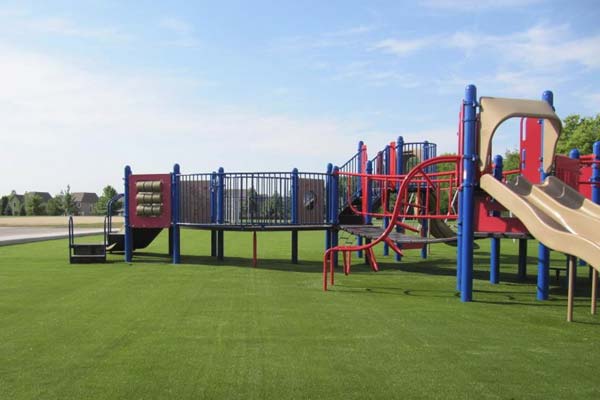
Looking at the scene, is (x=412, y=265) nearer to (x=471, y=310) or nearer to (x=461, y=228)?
(x=461, y=228)

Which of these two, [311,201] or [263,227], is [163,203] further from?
[311,201]

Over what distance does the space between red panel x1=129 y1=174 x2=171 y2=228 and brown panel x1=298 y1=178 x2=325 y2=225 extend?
384 cm

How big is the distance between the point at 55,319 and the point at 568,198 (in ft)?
27.3

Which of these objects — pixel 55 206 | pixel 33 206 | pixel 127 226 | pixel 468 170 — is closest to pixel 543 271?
pixel 468 170

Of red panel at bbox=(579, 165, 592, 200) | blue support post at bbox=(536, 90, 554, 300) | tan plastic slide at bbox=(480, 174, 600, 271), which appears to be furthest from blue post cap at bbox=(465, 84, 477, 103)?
red panel at bbox=(579, 165, 592, 200)

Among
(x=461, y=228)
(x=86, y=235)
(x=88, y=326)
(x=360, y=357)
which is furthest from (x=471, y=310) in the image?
(x=86, y=235)

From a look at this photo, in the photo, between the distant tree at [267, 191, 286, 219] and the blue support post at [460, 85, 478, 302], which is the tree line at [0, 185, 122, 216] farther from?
the blue support post at [460, 85, 478, 302]

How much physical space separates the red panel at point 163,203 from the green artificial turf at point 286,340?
3.79 metres

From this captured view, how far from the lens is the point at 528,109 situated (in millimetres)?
8805

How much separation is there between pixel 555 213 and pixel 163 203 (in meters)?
10.3

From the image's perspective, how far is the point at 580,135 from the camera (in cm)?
4650

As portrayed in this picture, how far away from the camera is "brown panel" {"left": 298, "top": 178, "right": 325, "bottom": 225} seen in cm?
1371

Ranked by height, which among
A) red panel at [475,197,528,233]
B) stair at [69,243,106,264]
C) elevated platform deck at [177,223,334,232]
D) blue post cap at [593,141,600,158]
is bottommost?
stair at [69,243,106,264]

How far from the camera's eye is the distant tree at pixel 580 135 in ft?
151
